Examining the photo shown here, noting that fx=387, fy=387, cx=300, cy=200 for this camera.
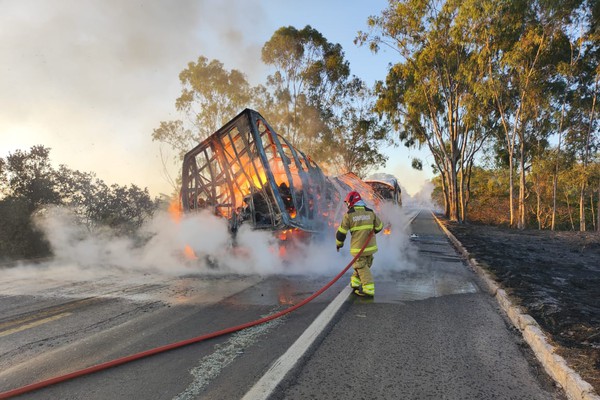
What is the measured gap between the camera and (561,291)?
6316 millimetres

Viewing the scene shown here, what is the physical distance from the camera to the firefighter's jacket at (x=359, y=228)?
6.09m

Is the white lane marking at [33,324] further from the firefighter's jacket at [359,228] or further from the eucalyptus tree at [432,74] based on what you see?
the eucalyptus tree at [432,74]

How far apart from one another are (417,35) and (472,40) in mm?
3458

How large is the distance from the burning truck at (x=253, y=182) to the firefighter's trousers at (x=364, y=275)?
2162 millimetres

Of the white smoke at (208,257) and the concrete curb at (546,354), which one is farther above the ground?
the white smoke at (208,257)

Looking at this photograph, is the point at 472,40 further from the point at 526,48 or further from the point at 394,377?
Answer: the point at 394,377

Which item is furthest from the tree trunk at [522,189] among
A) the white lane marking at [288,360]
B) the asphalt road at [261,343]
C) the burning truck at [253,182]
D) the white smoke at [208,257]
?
the white lane marking at [288,360]

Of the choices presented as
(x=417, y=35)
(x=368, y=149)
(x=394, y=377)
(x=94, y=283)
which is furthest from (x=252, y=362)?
(x=368, y=149)

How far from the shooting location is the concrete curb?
9.40ft

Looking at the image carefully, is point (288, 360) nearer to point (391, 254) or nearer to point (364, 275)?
point (364, 275)

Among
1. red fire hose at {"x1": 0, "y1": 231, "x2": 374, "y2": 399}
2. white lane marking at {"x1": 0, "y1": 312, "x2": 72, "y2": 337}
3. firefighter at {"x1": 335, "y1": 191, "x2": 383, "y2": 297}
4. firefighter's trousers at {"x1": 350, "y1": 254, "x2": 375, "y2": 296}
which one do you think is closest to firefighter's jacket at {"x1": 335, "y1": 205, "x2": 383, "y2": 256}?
firefighter at {"x1": 335, "y1": 191, "x2": 383, "y2": 297}

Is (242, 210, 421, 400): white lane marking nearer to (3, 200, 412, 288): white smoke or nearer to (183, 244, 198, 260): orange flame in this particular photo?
(3, 200, 412, 288): white smoke

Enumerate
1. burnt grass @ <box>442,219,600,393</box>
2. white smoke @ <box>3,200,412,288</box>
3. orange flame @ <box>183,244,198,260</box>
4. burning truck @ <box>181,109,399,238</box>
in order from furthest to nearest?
orange flame @ <box>183,244,198,260</box>, white smoke @ <box>3,200,412,288</box>, burning truck @ <box>181,109,399,238</box>, burnt grass @ <box>442,219,600,393</box>

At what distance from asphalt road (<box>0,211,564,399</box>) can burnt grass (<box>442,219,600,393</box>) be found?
0.38 m
